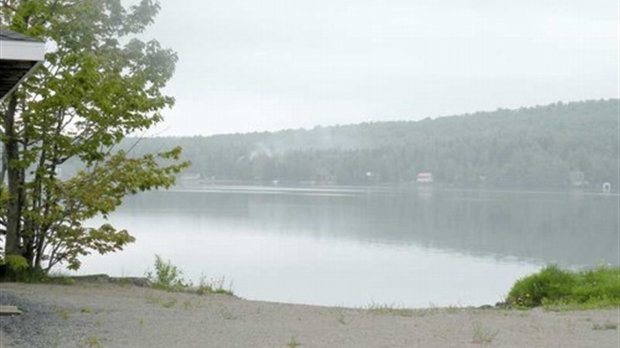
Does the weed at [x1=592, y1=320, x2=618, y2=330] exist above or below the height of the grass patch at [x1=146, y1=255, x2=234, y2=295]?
above

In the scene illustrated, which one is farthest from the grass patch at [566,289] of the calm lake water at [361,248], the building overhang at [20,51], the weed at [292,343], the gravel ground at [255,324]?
the building overhang at [20,51]

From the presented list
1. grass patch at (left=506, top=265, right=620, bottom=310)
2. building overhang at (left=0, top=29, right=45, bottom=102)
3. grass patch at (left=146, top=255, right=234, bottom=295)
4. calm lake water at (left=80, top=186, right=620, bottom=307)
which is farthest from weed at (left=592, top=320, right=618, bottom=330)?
building overhang at (left=0, top=29, right=45, bottom=102)

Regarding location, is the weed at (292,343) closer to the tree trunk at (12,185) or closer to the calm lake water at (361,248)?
the tree trunk at (12,185)

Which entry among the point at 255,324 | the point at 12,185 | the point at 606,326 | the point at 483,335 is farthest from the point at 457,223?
the point at 483,335

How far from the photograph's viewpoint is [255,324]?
33.2ft

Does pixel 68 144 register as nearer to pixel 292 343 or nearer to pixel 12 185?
pixel 12 185

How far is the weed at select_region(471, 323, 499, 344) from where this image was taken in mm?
9156

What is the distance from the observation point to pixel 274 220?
5444 centimetres

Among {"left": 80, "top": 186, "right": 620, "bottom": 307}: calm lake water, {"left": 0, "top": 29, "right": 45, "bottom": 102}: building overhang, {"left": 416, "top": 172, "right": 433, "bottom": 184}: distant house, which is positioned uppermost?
{"left": 0, "top": 29, "right": 45, "bottom": 102}: building overhang

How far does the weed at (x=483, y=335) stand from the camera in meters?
9.16

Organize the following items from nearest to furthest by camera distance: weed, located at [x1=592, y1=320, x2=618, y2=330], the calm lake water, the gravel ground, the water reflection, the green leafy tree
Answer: the gravel ground < weed, located at [x1=592, y1=320, x2=618, y2=330] < the green leafy tree < the calm lake water < the water reflection

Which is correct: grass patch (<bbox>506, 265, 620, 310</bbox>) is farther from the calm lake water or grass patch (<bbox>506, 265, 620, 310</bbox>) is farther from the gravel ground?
the calm lake water

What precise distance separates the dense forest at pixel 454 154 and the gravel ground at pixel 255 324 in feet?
270

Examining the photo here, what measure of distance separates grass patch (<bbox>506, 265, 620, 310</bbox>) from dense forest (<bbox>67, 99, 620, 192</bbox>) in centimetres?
8034
